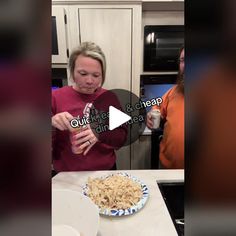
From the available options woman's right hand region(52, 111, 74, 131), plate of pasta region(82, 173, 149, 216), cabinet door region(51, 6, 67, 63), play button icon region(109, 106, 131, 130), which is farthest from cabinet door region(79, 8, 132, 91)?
plate of pasta region(82, 173, 149, 216)

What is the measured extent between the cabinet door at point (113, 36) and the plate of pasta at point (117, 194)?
1182mm

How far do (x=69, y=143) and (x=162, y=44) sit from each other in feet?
3.96

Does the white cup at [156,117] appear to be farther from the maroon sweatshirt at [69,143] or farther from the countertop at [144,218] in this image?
the countertop at [144,218]

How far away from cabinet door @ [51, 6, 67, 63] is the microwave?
65 cm

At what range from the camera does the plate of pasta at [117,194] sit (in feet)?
2.76

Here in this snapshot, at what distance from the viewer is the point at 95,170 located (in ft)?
3.99

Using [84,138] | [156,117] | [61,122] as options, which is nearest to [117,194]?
[84,138]

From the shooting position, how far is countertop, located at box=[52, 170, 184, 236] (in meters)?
0.76

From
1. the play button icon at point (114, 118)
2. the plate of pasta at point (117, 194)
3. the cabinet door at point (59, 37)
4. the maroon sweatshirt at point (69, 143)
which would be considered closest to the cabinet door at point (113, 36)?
the cabinet door at point (59, 37)

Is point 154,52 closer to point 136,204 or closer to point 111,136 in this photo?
point 111,136
